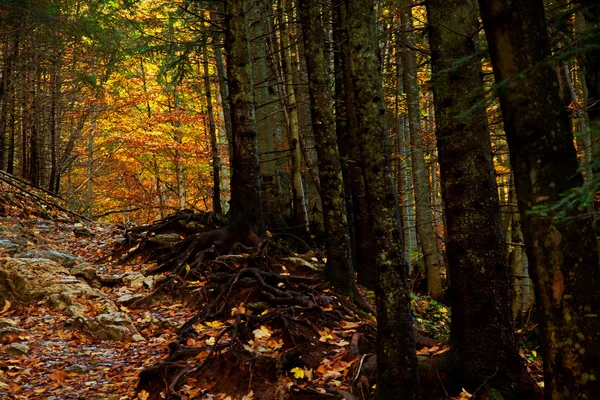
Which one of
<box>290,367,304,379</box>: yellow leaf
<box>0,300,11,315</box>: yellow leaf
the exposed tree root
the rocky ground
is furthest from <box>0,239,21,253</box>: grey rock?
<box>290,367,304,379</box>: yellow leaf

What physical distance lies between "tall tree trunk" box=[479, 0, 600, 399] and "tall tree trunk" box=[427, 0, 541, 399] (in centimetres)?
173

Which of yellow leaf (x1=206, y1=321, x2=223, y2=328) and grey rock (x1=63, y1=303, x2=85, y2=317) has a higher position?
grey rock (x1=63, y1=303, x2=85, y2=317)

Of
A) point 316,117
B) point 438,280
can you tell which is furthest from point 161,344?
point 438,280

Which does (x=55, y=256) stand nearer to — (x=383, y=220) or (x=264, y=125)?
(x=264, y=125)

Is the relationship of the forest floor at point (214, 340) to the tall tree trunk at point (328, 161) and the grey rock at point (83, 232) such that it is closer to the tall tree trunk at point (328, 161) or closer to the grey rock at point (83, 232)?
the tall tree trunk at point (328, 161)

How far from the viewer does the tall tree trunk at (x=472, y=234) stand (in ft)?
15.0

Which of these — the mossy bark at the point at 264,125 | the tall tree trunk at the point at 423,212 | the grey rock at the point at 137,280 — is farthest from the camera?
the mossy bark at the point at 264,125

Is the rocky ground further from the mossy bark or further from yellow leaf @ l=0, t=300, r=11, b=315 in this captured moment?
the mossy bark

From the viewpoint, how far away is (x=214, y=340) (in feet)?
20.9

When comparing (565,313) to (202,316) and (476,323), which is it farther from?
(202,316)

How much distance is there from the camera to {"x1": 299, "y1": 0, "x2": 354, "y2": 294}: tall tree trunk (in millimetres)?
7852

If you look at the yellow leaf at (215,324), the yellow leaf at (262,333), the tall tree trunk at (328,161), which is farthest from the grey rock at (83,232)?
the yellow leaf at (262,333)

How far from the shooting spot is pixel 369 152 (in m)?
4.12

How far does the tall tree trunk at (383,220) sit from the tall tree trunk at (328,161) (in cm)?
362
